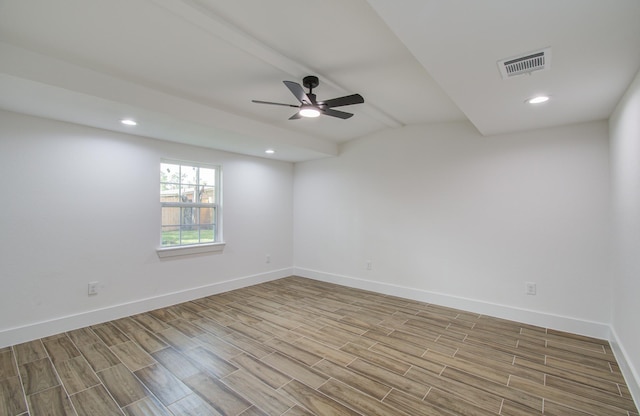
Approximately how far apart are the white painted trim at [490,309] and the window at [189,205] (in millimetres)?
2320

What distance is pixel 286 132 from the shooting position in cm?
414

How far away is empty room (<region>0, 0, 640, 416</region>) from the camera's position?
1929mm

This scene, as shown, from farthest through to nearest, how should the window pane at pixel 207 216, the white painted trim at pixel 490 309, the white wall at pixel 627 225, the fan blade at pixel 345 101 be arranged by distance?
1. the window pane at pixel 207 216
2. the white painted trim at pixel 490 309
3. the fan blade at pixel 345 101
4. the white wall at pixel 627 225

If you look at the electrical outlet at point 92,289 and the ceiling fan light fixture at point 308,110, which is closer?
the ceiling fan light fixture at point 308,110

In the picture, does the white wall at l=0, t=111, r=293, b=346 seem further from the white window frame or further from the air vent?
the air vent

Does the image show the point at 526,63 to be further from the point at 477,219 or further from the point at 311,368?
the point at 311,368

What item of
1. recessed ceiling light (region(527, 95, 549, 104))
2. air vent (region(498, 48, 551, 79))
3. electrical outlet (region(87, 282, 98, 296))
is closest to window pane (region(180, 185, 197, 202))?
electrical outlet (region(87, 282, 98, 296))

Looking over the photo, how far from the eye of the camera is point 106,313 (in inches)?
132

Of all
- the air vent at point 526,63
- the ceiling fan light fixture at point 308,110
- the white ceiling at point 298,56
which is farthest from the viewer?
the ceiling fan light fixture at point 308,110

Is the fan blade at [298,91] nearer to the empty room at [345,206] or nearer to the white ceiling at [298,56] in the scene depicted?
the empty room at [345,206]

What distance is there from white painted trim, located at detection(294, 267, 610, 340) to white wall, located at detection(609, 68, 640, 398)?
27 cm

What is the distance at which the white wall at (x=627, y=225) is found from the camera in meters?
2.05

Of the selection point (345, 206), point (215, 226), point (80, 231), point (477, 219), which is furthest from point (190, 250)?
point (477, 219)

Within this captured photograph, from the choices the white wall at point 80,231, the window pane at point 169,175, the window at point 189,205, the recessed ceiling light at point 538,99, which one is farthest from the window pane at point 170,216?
the recessed ceiling light at point 538,99
